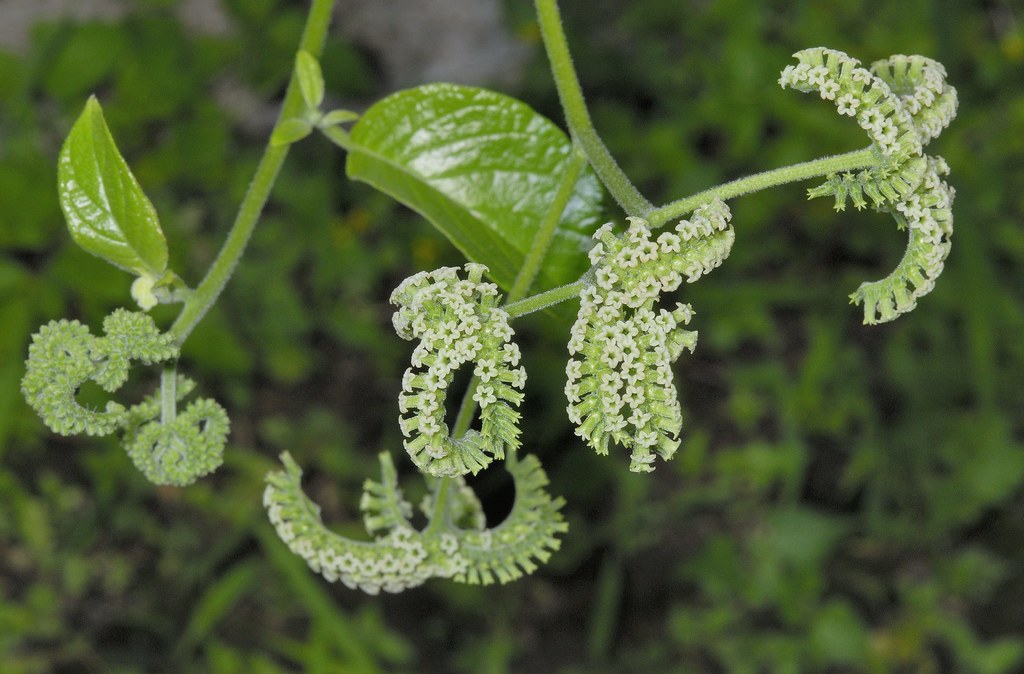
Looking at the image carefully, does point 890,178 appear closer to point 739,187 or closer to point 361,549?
point 739,187

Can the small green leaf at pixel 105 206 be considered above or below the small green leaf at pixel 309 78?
below

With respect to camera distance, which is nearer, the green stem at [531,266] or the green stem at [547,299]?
the green stem at [547,299]

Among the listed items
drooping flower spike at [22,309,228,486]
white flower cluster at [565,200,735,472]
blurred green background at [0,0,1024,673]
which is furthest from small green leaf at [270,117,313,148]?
blurred green background at [0,0,1024,673]

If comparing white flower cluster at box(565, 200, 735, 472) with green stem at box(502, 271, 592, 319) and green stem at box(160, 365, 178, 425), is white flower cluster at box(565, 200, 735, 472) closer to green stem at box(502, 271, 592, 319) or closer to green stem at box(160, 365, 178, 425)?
green stem at box(502, 271, 592, 319)

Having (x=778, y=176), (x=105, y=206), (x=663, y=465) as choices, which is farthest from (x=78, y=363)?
(x=663, y=465)

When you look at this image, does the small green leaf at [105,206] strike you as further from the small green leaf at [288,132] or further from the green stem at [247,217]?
the small green leaf at [288,132]

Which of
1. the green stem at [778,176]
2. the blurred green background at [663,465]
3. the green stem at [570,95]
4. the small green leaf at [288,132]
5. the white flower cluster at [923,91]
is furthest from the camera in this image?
the blurred green background at [663,465]

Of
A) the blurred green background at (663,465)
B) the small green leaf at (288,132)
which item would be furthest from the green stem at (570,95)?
the blurred green background at (663,465)
